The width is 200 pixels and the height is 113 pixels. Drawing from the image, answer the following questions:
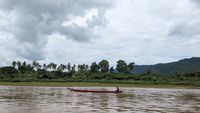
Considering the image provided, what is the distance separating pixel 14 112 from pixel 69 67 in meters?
136

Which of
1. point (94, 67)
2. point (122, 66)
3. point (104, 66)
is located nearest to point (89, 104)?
point (94, 67)

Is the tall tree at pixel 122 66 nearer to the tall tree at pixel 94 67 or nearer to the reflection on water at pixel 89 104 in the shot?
the tall tree at pixel 94 67

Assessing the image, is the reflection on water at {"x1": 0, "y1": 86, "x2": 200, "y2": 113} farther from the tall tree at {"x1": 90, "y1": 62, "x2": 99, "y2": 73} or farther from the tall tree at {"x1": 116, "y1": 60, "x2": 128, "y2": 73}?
the tall tree at {"x1": 116, "y1": 60, "x2": 128, "y2": 73}

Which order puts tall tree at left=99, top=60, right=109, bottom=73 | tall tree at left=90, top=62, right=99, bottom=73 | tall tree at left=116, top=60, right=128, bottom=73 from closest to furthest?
tall tree at left=90, top=62, right=99, bottom=73
tall tree at left=99, top=60, right=109, bottom=73
tall tree at left=116, top=60, right=128, bottom=73

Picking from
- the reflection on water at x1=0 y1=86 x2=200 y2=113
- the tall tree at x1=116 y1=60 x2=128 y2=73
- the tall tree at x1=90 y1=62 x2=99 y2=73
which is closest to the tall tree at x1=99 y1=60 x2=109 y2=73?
the tall tree at x1=90 y1=62 x2=99 y2=73

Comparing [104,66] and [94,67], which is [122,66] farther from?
[94,67]

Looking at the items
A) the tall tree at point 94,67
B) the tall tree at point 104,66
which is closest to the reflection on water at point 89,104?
the tall tree at point 94,67

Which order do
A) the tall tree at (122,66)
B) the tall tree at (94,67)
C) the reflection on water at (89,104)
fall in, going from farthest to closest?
the tall tree at (122,66) → the tall tree at (94,67) → the reflection on water at (89,104)

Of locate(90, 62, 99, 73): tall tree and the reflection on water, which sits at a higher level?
locate(90, 62, 99, 73): tall tree

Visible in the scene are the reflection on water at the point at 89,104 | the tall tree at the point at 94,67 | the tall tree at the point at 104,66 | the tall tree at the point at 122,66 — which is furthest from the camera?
the tall tree at the point at 122,66

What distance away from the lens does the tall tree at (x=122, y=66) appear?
166 metres

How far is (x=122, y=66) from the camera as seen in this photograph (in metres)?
166

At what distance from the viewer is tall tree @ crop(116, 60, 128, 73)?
166 metres

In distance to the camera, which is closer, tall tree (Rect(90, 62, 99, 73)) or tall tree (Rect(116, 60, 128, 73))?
tall tree (Rect(90, 62, 99, 73))
